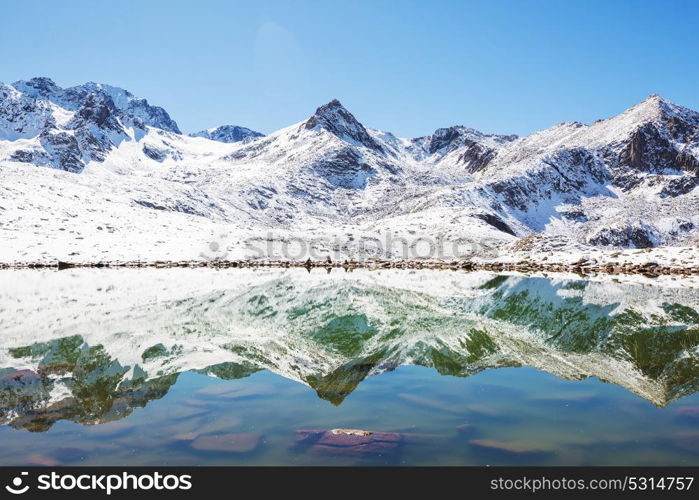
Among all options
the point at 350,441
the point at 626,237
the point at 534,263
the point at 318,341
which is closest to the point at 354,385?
the point at 350,441

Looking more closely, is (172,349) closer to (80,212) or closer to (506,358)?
(506,358)

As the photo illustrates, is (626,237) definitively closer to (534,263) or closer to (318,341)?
(534,263)

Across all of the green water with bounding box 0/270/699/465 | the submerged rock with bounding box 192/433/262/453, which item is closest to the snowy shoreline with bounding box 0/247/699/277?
the green water with bounding box 0/270/699/465

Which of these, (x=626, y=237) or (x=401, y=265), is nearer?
(x=401, y=265)

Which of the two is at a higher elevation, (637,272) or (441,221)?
(441,221)

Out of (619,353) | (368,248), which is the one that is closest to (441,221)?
(368,248)

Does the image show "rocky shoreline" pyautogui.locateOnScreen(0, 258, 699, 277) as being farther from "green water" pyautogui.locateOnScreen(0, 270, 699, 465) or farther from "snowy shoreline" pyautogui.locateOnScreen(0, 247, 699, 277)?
"green water" pyautogui.locateOnScreen(0, 270, 699, 465)
